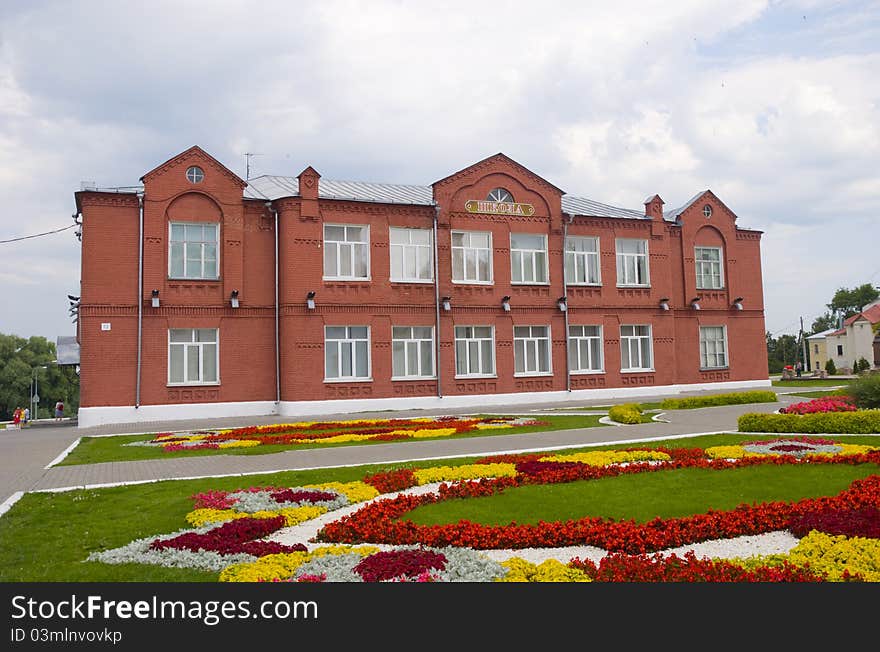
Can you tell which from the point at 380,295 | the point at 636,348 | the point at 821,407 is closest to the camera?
the point at 821,407

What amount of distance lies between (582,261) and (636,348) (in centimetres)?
500

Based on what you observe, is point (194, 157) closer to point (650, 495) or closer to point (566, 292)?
point (566, 292)

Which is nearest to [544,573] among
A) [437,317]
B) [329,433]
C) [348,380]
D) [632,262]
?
[329,433]

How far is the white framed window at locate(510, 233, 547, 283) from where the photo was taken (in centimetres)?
3231


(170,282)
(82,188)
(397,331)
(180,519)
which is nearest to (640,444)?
(180,519)

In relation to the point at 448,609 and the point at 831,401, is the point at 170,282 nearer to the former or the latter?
the point at 831,401

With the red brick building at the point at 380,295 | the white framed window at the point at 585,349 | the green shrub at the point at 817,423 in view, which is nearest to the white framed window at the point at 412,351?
the red brick building at the point at 380,295

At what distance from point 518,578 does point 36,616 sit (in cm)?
367

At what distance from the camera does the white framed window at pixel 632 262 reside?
3450cm

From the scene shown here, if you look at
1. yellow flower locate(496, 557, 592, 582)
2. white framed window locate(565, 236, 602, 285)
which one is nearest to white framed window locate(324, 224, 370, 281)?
white framed window locate(565, 236, 602, 285)

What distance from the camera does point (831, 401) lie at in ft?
62.2

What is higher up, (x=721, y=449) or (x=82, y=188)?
(x=82, y=188)

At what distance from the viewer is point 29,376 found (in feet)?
270

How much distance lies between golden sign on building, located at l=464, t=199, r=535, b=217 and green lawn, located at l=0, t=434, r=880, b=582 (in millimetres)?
20357
